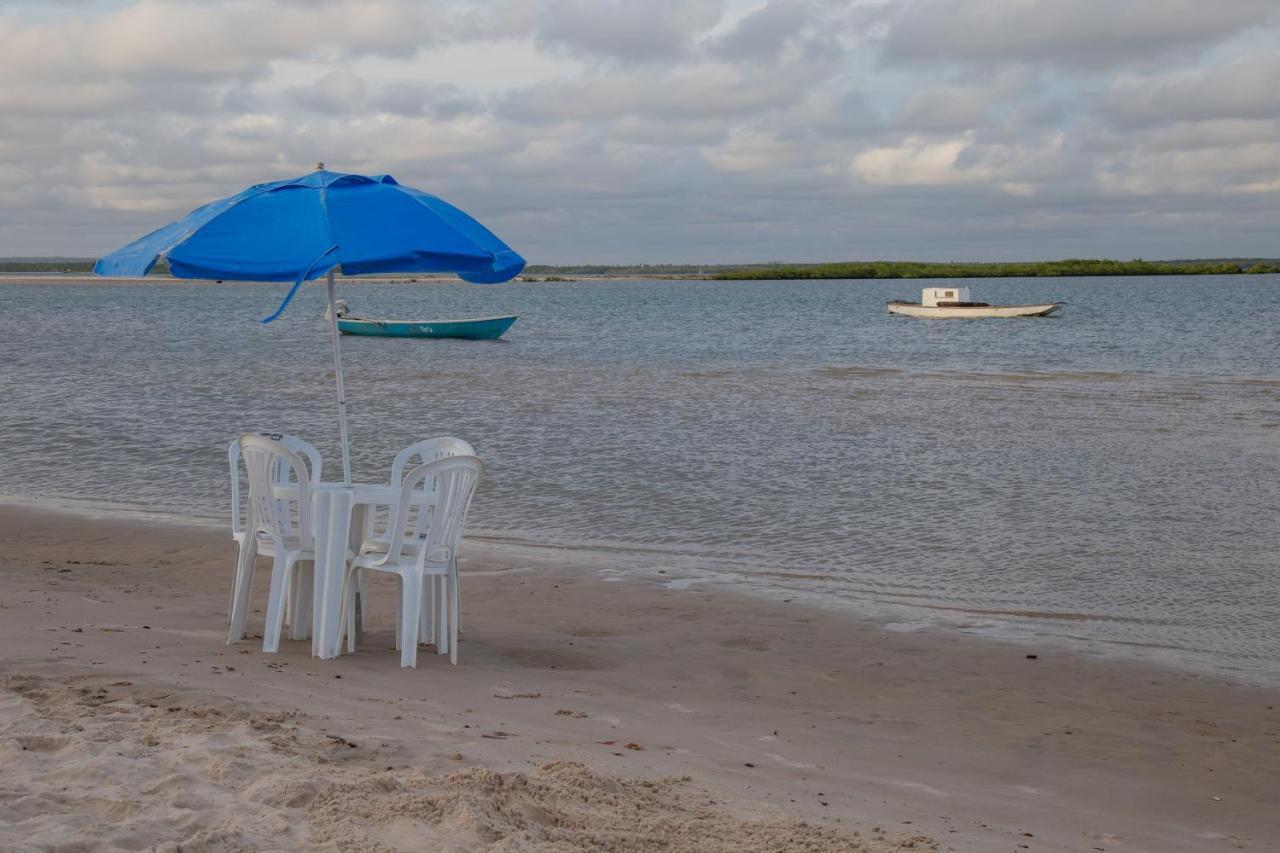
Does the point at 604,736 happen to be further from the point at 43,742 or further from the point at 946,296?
the point at 946,296

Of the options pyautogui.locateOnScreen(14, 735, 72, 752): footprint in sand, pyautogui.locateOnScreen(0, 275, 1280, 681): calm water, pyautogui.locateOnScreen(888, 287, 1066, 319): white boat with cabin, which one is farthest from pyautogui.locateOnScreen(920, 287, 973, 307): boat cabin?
pyautogui.locateOnScreen(14, 735, 72, 752): footprint in sand

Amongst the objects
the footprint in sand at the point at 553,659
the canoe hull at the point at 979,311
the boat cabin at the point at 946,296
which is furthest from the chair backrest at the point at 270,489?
the boat cabin at the point at 946,296

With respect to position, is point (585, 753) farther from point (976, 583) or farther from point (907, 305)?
point (907, 305)

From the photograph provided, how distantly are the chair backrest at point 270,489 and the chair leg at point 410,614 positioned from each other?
0.66 meters

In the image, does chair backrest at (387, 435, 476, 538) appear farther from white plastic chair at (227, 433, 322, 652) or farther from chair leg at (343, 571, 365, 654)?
white plastic chair at (227, 433, 322, 652)

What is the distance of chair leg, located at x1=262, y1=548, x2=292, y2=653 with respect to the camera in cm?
677

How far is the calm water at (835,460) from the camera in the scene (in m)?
9.43

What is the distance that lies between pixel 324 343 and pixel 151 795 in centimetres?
4614

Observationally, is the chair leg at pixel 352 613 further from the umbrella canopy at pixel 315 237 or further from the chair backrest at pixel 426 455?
the umbrella canopy at pixel 315 237

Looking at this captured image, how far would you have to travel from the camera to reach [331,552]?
670cm

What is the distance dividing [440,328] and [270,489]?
4122 cm

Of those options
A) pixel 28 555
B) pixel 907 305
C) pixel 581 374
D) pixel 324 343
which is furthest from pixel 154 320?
pixel 28 555

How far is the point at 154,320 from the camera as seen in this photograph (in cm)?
6956

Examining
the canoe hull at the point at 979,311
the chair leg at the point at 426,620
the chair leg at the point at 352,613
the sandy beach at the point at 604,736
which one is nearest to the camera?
the sandy beach at the point at 604,736
